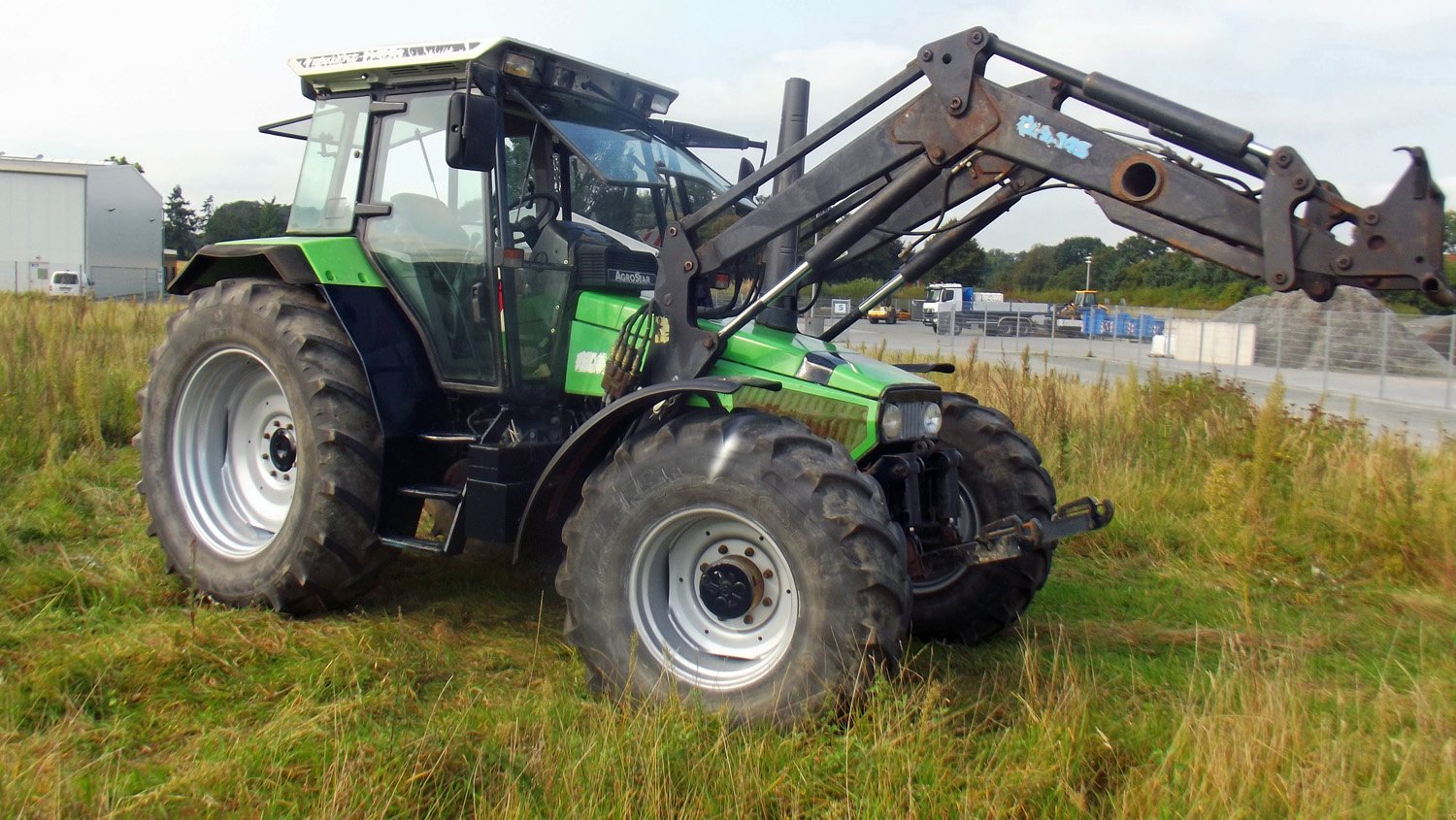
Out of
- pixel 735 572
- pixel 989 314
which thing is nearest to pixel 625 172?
pixel 735 572

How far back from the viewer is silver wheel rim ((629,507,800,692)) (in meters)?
4.24

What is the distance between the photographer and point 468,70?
5004mm

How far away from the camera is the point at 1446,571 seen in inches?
266

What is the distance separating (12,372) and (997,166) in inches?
313

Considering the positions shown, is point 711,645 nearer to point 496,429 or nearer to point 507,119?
point 496,429

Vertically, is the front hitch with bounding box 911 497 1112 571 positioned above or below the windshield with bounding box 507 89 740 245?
below

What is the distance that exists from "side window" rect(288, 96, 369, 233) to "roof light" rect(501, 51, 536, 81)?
0.97 m

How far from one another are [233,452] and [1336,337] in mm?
21775

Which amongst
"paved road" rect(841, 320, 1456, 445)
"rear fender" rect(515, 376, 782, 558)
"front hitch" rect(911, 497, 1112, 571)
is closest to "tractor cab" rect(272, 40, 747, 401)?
"rear fender" rect(515, 376, 782, 558)

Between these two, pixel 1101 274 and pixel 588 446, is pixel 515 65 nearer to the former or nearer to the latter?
pixel 588 446

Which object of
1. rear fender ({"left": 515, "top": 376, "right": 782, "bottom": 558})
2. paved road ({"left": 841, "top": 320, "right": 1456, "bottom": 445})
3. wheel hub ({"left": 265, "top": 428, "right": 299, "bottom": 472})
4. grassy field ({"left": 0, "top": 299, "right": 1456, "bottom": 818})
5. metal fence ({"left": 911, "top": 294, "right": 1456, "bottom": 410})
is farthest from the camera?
metal fence ({"left": 911, "top": 294, "right": 1456, "bottom": 410})

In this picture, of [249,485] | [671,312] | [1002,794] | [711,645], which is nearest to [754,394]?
[671,312]

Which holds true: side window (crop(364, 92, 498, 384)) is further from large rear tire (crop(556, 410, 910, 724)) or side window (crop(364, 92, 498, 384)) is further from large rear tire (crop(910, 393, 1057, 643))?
large rear tire (crop(910, 393, 1057, 643))

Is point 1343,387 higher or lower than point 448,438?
higher
